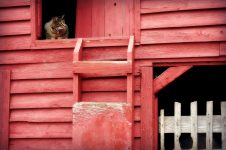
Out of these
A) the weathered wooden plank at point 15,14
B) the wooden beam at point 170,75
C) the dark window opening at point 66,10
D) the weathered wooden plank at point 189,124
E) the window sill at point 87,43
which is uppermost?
the dark window opening at point 66,10

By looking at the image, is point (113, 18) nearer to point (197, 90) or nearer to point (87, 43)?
point (87, 43)

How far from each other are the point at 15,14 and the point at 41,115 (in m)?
1.52

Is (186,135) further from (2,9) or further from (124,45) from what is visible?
(2,9)

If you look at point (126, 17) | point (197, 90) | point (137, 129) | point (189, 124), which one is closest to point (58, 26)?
point (126, 17)

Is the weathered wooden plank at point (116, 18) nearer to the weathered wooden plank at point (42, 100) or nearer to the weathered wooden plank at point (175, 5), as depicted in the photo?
the weathered wooden plank at point (175, 5)

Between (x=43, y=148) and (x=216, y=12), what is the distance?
117 inches

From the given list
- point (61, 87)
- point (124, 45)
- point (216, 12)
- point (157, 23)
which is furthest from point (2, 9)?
point (216, 12)

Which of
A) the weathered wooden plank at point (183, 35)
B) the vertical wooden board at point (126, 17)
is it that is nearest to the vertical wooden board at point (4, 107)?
the vertical wooden board at point (126, 17)

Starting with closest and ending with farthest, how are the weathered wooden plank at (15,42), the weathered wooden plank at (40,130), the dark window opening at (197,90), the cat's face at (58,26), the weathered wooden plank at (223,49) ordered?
the weathered wooden plank at (223,49) → the weathered wooden plank at (40,130) → the weathered wooden plank at (15,42) → the cat's face at (58,26) → the dark window opening at (197,90)

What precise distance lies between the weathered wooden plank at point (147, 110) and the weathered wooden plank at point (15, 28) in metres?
1.80

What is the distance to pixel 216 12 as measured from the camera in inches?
201

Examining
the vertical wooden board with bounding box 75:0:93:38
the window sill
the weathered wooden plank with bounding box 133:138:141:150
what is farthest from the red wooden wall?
the weathered wooden plank with bounding box 133:138:141:150

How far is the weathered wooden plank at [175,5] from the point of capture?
5.10 meters

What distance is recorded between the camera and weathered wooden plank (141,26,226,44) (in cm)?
509
